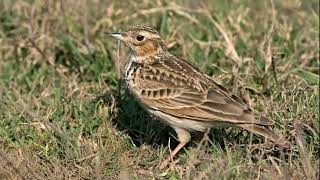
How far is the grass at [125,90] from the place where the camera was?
19.6 ft

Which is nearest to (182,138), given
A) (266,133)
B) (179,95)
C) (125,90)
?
(179,95)

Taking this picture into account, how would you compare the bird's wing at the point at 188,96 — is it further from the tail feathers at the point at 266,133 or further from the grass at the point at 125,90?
the grass at the point at 125,90

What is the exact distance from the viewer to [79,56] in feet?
27.2

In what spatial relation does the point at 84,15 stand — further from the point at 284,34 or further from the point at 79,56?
the point at 284,34

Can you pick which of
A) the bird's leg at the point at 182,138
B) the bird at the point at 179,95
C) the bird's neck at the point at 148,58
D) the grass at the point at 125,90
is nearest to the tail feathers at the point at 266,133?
the bird at the point at 179,95

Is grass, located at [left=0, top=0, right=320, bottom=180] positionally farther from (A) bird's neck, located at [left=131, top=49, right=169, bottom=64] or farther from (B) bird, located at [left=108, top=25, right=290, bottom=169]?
(A) bird's neck, located at [left=131, top=49, right=169, bottom=64]

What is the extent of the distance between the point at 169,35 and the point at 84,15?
3.33 feet

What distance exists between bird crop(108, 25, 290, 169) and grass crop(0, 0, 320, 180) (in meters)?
0.18

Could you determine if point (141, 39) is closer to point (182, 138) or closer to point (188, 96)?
point (188, 96)

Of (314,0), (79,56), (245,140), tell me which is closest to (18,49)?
(79,56)

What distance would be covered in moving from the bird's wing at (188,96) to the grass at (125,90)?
226mm

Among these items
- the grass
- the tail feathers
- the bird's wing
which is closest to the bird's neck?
the bird's wing

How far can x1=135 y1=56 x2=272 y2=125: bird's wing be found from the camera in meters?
5.98

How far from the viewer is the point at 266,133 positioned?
19.3 feet
